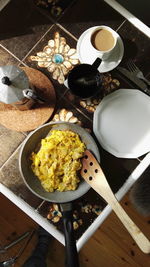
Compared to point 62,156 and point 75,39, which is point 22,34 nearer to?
point 75,39

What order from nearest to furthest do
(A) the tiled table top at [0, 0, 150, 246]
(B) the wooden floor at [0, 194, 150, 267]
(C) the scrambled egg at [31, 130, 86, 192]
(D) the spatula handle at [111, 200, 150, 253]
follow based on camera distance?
(D) the spatula handle at [111, 200, 150, 253], (C) the scrambled egg at [31, 130, 86, 192], (A) the tiled table top at [0, 0, 150, 246], (B) the wooden floor at [0, 194, 150, 267]

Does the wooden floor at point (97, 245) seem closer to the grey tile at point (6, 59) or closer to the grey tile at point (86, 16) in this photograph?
the grey tile at point (6, 59)

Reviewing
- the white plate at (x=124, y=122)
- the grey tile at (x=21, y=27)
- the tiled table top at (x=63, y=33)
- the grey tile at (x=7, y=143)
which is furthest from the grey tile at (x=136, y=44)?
the grey tile at (x=7, y=143)

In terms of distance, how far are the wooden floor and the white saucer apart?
35.1 inches

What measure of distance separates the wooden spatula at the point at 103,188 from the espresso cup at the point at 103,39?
35 cm

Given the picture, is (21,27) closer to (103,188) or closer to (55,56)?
(55,56)

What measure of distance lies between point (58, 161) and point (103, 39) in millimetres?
441

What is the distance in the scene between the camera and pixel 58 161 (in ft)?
3.54

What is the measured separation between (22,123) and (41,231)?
2.55ft

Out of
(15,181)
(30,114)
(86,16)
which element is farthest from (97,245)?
(86,16)

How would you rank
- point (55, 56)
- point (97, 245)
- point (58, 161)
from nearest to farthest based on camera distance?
point (58, 161) < point (55, 56) < point (97, 245)

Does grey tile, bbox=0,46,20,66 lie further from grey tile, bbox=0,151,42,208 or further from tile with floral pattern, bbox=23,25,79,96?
grey tile, bbox=0,151,42,208

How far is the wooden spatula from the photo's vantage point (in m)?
0.97

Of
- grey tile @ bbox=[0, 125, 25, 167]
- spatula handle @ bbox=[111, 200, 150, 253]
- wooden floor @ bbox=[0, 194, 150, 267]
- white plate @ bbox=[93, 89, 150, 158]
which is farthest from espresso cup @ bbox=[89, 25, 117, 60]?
wooden floor @ bbox=[0, 194, 150, 267]
